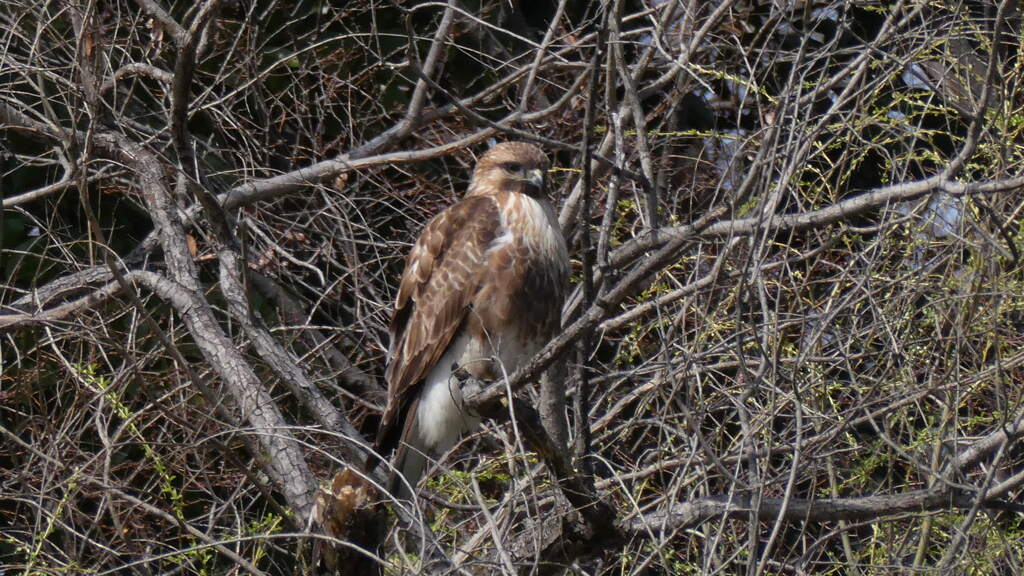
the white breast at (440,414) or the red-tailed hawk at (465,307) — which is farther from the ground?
the red-tailed hawk at (465,307)

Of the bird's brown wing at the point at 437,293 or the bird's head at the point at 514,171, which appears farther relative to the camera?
the bird's head at the point at 514,171

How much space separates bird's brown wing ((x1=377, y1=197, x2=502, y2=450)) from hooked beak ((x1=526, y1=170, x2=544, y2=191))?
165 millimetres

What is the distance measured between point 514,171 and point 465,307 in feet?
1.80

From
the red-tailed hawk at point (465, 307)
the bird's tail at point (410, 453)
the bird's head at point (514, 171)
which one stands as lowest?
the bird's tail at point (410, 453)

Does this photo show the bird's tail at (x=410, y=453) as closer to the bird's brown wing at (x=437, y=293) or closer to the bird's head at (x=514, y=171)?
the bird's brown wing at (x=437, y=293)

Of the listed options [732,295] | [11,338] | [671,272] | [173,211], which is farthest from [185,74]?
[671,272]

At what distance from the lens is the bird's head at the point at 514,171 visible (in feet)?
14.3

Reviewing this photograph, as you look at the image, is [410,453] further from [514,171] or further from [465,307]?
[514,171]

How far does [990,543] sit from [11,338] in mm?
3000

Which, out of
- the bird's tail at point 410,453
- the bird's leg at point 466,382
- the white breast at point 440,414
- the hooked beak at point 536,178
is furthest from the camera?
the hooked beak at point 536,178

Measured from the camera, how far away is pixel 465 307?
420 centimetres

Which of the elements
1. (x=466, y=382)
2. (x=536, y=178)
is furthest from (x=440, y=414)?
(x=536, y=178)

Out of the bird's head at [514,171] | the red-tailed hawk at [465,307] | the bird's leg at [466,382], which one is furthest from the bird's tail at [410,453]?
the bird's head at [514,171]

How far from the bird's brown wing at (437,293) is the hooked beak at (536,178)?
0.54 feet
